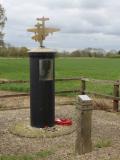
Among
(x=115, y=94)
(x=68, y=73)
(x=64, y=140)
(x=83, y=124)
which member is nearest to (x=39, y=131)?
(x=64, y=140)

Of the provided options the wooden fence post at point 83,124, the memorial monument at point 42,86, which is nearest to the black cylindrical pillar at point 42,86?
the memorial monument at point 42,86

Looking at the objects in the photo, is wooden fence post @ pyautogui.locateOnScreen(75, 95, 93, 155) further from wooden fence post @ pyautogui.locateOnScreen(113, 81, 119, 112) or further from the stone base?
wooden fence post @ pyautogui.locateOnScreen(113, 81, 119, 112)

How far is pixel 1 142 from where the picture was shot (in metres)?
8.31

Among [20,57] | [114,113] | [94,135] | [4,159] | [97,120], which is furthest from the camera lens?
[20,57]

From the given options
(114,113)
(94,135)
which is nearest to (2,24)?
(114,113)

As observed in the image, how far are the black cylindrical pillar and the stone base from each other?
0.60ft

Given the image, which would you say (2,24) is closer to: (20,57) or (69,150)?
(69,150)

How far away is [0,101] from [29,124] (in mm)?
4667

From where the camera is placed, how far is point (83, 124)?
6984 millimetres

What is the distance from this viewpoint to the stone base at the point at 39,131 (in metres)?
8.87

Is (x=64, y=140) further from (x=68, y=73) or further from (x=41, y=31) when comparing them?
(x=68, y=73)

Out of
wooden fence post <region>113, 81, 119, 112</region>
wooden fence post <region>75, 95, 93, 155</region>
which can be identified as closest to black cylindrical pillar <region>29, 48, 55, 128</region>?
wooden fence post <region>75, 95, 93, 155</region>

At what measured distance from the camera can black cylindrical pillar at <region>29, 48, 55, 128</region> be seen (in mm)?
9273

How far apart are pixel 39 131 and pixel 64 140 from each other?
3.04ft
